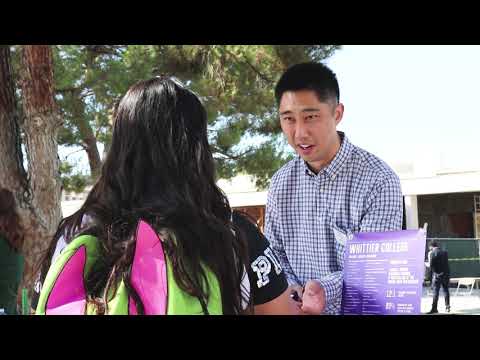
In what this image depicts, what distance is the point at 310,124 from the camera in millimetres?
1676

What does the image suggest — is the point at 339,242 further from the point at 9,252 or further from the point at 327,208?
the point at 9,252

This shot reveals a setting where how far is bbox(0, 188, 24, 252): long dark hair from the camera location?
12.4 ft

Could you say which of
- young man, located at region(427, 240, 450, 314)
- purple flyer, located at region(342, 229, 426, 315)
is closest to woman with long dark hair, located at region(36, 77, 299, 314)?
purple flyer, located at region(342, 229, 426, 315)

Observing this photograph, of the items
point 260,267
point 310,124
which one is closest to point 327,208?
point 310,124

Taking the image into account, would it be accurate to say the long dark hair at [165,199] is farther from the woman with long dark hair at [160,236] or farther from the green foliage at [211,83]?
the green foliage at [211,83]

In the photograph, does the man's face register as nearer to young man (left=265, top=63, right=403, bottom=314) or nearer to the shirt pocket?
young man (left=265, top=63, right=403, bottom=314)

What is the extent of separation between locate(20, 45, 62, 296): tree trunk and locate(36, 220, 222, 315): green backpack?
3.07 meters

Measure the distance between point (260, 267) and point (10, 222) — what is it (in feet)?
10.2

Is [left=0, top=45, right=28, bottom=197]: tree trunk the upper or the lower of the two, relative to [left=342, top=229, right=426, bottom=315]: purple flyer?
upper

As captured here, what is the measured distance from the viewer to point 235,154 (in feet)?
20.1
